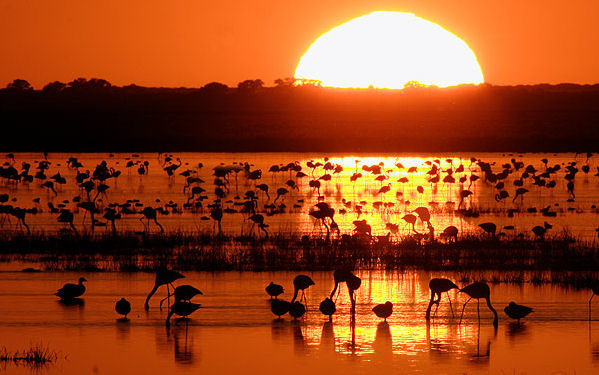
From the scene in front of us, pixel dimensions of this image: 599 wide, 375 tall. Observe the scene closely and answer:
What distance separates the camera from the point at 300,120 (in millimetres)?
83625

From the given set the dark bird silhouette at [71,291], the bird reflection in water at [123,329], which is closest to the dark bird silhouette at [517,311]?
the bird reflection in water at [123,329]

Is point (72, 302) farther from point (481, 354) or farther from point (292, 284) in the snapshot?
point (481, 354)

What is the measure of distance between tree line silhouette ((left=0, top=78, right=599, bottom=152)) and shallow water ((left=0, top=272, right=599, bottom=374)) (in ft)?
176

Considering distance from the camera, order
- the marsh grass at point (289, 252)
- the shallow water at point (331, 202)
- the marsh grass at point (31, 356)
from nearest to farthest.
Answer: the marsh grass at point (31, 356), the marsh grass at point (289, 252), the shallow water at point (331, 202)

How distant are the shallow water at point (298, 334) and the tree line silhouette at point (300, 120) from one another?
53.8 meters

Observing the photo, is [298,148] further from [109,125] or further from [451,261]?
[451,261]

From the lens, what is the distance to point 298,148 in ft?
233

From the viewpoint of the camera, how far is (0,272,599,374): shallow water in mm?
11000

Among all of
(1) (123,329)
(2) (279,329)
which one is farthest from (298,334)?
(1) (123,329)

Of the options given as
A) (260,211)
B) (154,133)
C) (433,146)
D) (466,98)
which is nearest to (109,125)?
(154,133)

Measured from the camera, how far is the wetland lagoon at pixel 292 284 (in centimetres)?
1137

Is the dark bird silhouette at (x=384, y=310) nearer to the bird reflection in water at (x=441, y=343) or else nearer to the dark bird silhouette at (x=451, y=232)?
the bird reflection in water at (x=441, y=343)

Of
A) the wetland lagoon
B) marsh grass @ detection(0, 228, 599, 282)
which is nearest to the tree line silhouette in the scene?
the wetland lagoon

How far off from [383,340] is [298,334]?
0.96 metres
